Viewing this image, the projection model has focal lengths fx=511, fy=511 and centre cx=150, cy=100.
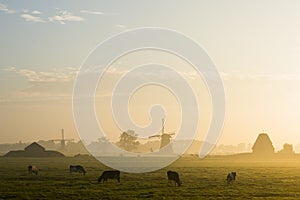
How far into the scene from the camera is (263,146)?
178375mm

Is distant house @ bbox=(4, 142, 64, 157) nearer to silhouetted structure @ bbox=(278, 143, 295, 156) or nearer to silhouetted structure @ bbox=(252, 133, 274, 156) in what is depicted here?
silhouetted structure @ bbox=(252, 133, 274, 156)

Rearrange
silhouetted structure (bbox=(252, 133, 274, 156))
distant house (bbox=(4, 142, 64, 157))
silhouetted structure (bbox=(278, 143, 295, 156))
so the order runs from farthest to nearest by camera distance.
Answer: silhouetted structure (bbox=(278, 143, 295, 156))
silhouetted structure (bbox=(252, 133, 274, 156))
distant house (bbox=(4, 142, 64, 157))

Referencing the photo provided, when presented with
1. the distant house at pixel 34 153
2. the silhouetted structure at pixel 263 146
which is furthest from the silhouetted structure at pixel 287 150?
the distant house at pixel 34 153

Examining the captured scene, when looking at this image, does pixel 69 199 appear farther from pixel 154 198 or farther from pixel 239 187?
pixel 239 187

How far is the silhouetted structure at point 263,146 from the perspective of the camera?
581 feet

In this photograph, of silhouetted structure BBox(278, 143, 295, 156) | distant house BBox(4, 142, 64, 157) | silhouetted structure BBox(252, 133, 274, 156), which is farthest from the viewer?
A: silhouetted structure BBox(278, 143, 295, 156)

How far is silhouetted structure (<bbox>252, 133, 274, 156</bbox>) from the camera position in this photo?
177125mm

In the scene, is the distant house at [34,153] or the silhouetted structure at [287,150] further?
the silhouetted structure at [287,150]

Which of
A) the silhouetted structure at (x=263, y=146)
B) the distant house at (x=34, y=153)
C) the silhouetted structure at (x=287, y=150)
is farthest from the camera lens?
the silhouetted structure at (x=287, y=150)

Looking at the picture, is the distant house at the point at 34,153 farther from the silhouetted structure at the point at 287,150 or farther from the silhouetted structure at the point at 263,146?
the silhouetted structure at the point at 287,150

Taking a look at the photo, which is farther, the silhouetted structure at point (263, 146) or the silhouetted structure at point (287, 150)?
the silhouetted structure at point (287, 150)

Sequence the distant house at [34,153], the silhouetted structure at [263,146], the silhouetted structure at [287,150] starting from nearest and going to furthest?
1. the distant house at [34,153]
2. the silhouetted structure at [263,146]
3. the silhouetted structure at [287,150]

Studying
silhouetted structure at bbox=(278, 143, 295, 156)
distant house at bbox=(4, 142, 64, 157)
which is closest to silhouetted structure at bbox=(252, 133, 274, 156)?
silhouetted structure at bbox=(278, 143, 295, 156)

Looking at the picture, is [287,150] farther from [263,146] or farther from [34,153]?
[34,153]
